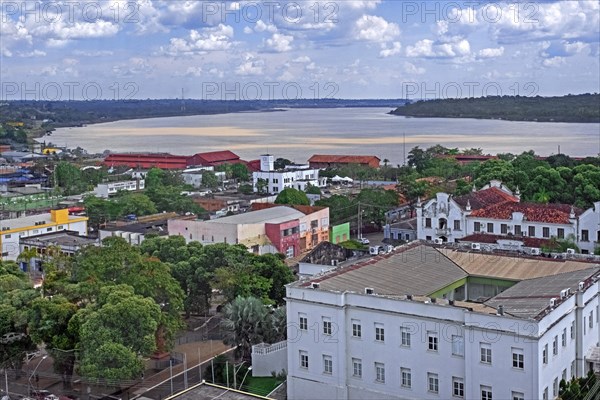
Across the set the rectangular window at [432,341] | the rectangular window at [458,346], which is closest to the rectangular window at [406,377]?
the rectangular window at [432,341]

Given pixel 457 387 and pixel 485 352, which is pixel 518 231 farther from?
pixel 485 352

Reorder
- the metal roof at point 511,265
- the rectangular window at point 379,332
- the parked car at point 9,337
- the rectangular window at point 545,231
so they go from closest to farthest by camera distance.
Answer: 1. the rectangular window at point 379,332
2. the metal roof at point 511,265
3. the parked car at point 9,337
4. the rectangular window at point 545,231

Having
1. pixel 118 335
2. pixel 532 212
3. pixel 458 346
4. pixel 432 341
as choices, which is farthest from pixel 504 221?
pixel 118 335

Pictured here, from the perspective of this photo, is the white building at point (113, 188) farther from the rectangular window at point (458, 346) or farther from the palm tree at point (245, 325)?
the rectangular window at point (458, 346)

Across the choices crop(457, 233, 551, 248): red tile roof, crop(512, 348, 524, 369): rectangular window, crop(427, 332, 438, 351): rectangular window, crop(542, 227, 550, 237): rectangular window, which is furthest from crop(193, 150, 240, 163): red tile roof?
crop(512, 348, 524, 369): rectangular window

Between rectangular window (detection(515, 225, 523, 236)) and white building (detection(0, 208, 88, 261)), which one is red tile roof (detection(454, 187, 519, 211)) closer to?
rectangular window (detection(515, 225, 523, 236))

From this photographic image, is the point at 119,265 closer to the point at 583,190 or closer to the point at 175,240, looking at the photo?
the point at 175,240

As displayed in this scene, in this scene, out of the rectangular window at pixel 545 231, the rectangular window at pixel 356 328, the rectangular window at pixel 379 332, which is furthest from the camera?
the rectangular window at pixel 545 231
